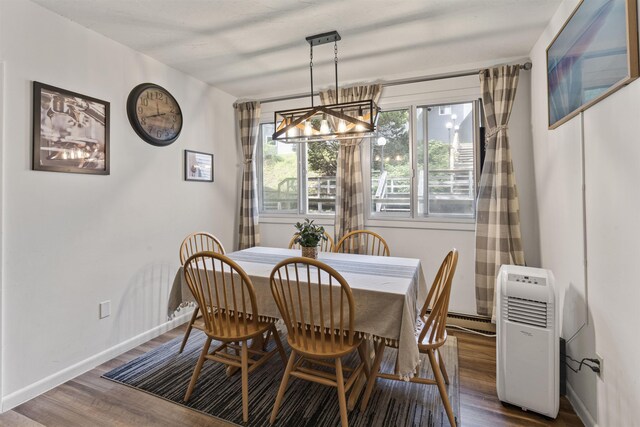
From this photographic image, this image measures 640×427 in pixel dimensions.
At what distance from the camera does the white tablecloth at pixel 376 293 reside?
1595mm

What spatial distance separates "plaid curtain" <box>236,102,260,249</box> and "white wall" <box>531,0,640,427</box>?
2.95m

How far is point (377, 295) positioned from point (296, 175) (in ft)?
8.16

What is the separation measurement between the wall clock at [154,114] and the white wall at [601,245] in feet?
10.5

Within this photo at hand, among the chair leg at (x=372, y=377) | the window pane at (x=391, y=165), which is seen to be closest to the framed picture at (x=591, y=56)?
the window pane at (x=391, y=165)

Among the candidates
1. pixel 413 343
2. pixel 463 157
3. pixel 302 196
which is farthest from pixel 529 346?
pixel 302 196

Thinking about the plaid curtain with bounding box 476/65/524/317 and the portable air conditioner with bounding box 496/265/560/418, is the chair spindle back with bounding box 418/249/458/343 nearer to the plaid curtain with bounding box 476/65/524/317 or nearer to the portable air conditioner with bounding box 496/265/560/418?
the portable air conditioner with bounding box 496/265/560/418

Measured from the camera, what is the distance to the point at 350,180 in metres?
3.32

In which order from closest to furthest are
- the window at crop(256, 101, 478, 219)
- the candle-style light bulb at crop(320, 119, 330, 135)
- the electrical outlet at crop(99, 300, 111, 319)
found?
the candle-style light bulb at crop(320, 119, 330, 135) → the electrical outlet at crop(99, 300, 111, 319) → the window at crop(256, 101, 478, 219)

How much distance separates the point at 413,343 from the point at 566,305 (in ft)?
4.05

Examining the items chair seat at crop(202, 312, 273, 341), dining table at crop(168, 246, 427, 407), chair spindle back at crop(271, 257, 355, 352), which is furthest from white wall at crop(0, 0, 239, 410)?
chair spindle back at crop(271, 257, 355, 352)

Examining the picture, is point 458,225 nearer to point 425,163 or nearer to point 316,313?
point 425,163

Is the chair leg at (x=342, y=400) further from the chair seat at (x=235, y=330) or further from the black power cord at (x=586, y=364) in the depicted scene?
the black power cord at (x=586, y=364)

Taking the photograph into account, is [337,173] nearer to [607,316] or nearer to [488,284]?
[488,284]

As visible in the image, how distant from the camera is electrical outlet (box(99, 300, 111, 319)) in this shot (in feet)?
7.92
